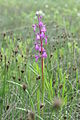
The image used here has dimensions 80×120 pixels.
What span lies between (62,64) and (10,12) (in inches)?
168

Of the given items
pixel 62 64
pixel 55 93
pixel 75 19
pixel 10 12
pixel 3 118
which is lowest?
pixel 3 118

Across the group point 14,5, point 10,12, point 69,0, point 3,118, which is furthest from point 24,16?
point 3,118

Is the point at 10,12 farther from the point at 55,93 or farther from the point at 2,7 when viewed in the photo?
the point at 55,93

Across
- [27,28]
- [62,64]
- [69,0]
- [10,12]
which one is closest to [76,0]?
[69,0]

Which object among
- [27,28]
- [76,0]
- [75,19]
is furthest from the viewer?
[76,0]

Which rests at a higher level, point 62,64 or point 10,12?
point 10,12

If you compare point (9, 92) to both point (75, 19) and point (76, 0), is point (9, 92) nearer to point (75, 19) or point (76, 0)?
point (75, 19)

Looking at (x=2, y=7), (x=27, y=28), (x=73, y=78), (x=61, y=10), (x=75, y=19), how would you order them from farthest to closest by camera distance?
(x=2, y=7)
(x=61, y=10)
(x=75, y=19)
(x=27, y=28)
(x=73, y=78)

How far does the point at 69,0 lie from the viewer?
7570 mm

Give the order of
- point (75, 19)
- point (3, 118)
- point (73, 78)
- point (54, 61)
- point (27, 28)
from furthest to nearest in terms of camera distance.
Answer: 1. point (75, 19)
2. point (27, 28)
3. point (54, 61)
4. point (73, 78)
5. point (3, 118)

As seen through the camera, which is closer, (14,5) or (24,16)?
(24,16)

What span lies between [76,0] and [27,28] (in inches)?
140

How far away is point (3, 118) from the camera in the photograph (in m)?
1.89

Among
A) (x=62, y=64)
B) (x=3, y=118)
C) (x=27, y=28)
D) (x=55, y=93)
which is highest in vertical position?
(x=27, y=28)
